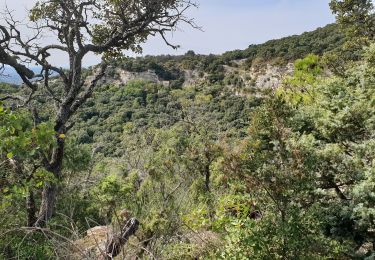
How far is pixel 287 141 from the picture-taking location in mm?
5066

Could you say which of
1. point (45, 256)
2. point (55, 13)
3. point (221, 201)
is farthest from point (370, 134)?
point (55, 13)

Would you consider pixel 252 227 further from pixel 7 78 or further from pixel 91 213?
pixel 91 213

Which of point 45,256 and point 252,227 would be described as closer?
point 252,227

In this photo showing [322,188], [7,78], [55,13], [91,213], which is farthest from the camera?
[91,213]

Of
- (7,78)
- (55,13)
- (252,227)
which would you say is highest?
(55,13)

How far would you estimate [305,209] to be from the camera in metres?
5.21

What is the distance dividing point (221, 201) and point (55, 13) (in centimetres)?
569

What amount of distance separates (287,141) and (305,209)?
0.95 m

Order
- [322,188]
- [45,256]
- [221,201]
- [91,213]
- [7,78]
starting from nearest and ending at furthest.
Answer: [322,188], [45,256], [221,201], [7,78], [91,213]

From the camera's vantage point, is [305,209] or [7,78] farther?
[7,78]

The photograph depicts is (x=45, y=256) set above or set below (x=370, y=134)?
below

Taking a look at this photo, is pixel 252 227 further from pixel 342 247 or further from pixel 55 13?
pixel 55 13

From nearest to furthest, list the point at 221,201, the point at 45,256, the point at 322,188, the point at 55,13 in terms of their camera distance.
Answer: the point at 322,188 → the point at 45,256 → the point at 221,201 → the point at 55,13

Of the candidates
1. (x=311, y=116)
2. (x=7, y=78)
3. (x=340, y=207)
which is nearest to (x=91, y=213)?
(x=7, y=78)
